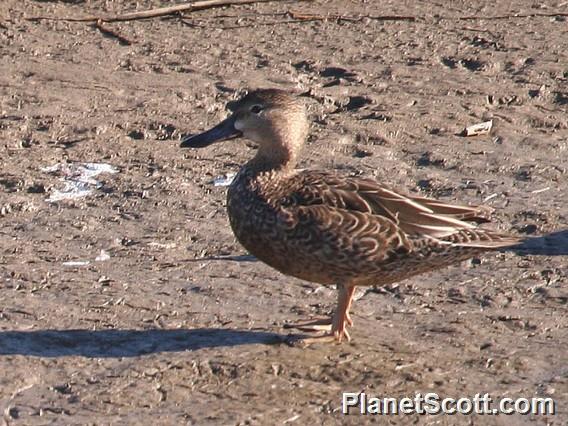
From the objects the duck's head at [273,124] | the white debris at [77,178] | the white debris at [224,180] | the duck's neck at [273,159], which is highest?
the duck's head at [273,124]

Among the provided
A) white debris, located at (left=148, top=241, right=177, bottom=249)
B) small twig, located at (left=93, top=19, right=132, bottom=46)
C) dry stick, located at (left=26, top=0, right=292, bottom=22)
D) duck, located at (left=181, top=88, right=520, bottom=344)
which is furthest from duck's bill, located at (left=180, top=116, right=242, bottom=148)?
dry stick, located at (left=26, top=0, right=292, bottom=22)

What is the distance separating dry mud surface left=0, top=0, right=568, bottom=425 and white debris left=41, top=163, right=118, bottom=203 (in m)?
0.05

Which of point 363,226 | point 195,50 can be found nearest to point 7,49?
point 195,50

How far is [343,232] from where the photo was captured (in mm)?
6438

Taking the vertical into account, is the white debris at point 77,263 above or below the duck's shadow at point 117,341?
below

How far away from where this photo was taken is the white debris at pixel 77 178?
8320 millimetres

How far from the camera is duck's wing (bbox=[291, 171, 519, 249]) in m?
6.51

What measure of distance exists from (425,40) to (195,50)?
170 cm

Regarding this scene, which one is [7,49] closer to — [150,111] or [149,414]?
[150,111]

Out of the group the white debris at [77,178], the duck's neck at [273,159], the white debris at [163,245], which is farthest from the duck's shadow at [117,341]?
the white debris at [77,178]

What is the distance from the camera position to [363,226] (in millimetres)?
6469

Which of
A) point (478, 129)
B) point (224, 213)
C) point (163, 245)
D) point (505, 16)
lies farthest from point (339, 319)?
point (505, 16)

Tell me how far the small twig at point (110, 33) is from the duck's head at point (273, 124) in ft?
11.0

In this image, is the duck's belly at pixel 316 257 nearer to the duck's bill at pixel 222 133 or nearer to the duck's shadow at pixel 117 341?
the duck's shadow at pixel 117 341
